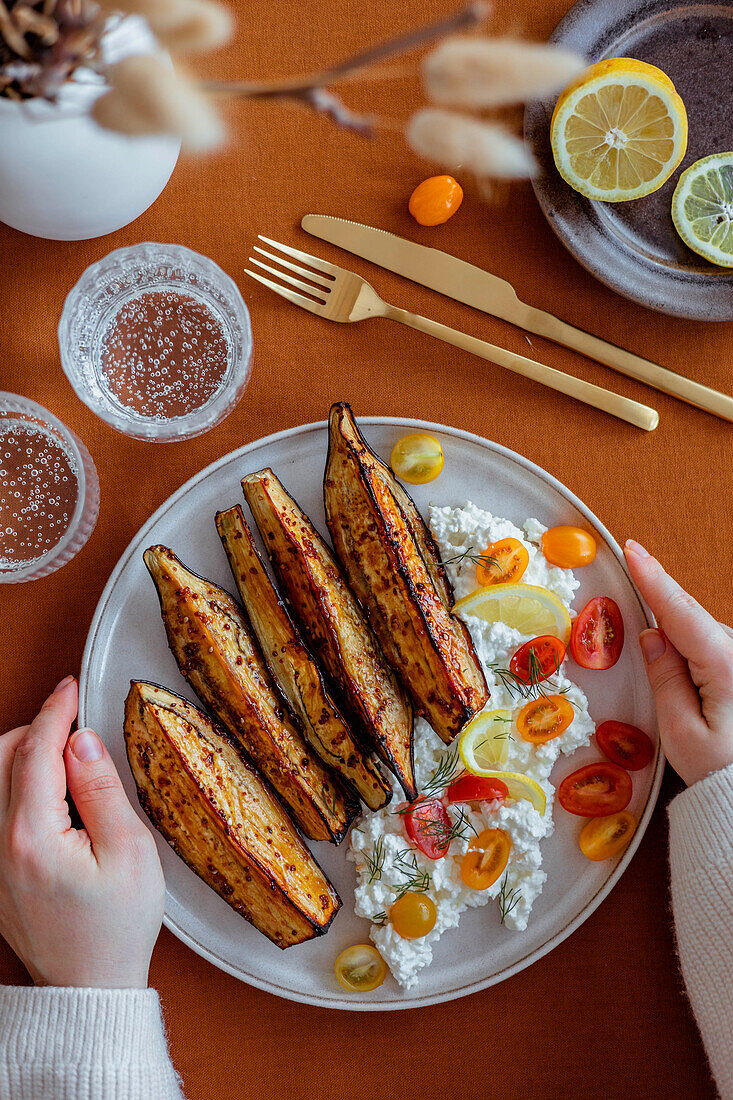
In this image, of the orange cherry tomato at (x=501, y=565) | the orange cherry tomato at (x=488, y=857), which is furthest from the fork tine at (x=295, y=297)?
the orange cherry tomato at (x=488, y=857)

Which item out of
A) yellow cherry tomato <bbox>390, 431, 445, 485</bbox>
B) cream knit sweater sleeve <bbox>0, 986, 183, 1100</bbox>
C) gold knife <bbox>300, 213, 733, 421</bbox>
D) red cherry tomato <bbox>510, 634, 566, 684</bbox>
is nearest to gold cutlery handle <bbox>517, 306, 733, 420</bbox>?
gold knife <bbox>300, 213, 733, 421</bbox>

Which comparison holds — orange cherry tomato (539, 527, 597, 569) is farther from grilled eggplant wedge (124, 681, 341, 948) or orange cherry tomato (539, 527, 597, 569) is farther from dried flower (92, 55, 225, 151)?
dried flower (92, 55, 225, 151)

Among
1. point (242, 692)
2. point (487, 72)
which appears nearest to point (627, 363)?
point (242, 692)

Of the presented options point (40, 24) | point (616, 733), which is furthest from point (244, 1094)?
point (40, 24)

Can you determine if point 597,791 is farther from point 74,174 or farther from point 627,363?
point 74,174

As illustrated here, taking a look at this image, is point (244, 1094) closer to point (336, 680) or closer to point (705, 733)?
point (336, 680)

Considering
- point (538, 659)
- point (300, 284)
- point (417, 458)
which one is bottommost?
point (538, 659)

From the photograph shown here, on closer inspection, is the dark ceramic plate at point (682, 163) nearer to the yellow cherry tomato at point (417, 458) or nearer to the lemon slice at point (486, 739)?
the yellow cherry tomato at point (417, 458)
